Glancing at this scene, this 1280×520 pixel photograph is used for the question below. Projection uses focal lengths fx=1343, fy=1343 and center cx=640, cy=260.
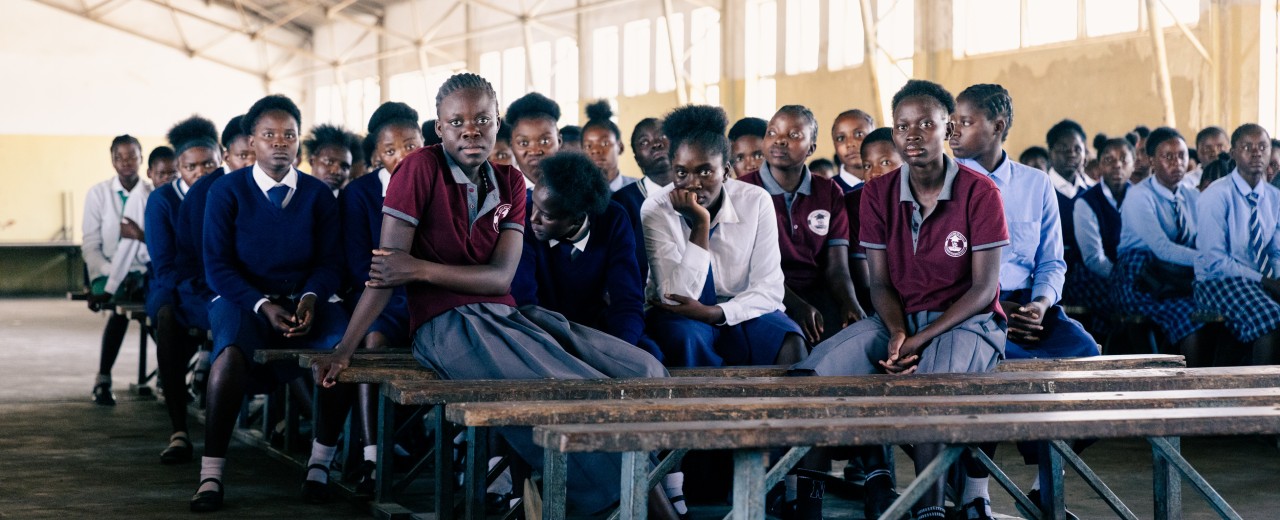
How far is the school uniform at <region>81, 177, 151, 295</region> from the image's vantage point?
276 inches

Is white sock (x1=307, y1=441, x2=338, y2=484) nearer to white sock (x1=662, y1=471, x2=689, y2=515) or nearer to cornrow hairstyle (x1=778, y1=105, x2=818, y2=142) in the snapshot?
white sock (x1=662, y1=471, x2=689, y2=515)

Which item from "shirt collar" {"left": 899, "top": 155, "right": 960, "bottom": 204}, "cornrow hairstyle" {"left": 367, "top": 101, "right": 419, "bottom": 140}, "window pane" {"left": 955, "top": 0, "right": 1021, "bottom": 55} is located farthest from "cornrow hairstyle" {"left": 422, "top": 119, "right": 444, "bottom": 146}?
"window pane" {"left": 955, "top": 0, "right": 1021, "bottom": 55}

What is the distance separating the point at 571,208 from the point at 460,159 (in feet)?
1.38

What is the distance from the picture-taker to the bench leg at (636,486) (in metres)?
2.73

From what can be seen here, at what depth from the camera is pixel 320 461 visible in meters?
Answer: 4.50

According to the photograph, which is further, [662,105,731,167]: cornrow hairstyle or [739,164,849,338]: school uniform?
[739,164,849,338]: school uniform

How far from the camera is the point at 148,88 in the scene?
2248cm

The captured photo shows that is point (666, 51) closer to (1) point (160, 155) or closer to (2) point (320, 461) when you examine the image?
(1) point (160, 155)

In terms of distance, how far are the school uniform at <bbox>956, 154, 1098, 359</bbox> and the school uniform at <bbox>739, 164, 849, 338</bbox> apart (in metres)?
0.62

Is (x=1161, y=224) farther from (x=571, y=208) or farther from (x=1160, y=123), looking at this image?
(x=1160, y=123)

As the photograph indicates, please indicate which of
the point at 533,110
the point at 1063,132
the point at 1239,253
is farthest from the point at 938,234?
the point at 1063,132

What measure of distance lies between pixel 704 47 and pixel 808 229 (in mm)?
11744

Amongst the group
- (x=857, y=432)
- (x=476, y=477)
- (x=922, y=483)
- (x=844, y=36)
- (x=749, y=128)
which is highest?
(x=844, y=36)

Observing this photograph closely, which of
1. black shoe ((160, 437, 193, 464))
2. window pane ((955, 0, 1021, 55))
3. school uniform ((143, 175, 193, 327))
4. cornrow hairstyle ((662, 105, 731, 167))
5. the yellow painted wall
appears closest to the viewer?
cornrow hairstyle ((662, 105, 731, 167))
